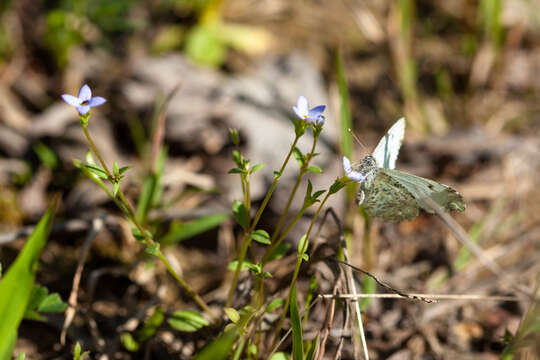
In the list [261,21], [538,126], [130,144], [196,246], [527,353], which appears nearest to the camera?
[527,353]

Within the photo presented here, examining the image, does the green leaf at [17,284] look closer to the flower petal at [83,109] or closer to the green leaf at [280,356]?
the flower petal at [83,109]

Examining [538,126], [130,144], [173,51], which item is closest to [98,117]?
[130,144]

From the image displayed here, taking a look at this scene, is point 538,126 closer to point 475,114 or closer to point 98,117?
point 475,114

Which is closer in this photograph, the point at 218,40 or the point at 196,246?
the point at 196,246

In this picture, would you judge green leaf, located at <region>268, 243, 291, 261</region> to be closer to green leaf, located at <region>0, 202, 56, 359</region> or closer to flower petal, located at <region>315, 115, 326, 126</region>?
flower petal, located at <region>315, 115, 326, 126</region>

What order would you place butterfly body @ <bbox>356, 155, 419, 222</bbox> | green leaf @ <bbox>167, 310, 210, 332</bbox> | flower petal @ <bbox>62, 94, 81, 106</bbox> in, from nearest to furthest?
flower petal @ <bbox>62, 94, 81, 106</bbox>, butterfly body @ <bbox>356, 155, 419, 222</bbox>, green leaf @ <bbox>167, 310, 210, 332</bbox>

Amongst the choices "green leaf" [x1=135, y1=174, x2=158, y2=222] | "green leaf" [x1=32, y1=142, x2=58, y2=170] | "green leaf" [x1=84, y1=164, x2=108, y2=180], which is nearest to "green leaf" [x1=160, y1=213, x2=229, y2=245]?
"green leaf" [x1=135, y1=174, x2=158, y2=222]

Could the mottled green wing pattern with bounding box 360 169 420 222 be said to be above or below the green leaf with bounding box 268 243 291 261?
above

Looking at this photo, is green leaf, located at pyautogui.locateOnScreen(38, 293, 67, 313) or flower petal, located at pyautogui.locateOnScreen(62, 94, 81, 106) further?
green leaf, located at pyautogui.locateOnScreen(38, 293, 67, 313)
